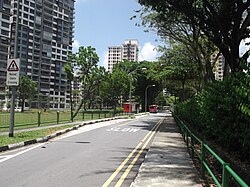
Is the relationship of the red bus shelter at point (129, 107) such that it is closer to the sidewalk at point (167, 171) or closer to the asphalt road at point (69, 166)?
the asphalt road at point (69, 166)

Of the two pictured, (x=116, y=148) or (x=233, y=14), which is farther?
(x=233, y=14)

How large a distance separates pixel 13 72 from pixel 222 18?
1177 cm

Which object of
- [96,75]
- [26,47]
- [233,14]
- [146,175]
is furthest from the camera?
[26,47]

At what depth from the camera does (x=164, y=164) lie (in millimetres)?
9805

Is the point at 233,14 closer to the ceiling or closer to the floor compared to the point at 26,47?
closer to the floor

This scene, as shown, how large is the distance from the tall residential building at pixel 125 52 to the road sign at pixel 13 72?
314 ft

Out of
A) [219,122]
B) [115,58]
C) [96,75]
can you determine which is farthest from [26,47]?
[219,122]

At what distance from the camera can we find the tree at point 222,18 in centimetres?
1731

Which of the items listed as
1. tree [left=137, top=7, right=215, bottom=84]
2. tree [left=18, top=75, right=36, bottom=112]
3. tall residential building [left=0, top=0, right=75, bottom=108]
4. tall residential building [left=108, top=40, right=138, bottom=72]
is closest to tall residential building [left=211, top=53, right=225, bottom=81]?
tree [left=137, top=7, right=215, bottom=84]

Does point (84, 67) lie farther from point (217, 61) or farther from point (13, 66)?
point (13, 66)

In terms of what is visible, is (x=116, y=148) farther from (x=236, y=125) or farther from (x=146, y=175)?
(x=236, y=125)

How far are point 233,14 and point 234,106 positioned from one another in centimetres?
1163

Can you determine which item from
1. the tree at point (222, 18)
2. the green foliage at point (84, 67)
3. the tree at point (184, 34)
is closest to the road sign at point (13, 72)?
the tree at point (222, 18)

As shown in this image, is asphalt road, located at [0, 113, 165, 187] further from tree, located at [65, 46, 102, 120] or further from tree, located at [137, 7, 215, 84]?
tree, located at [65, 46, 102, 120]
